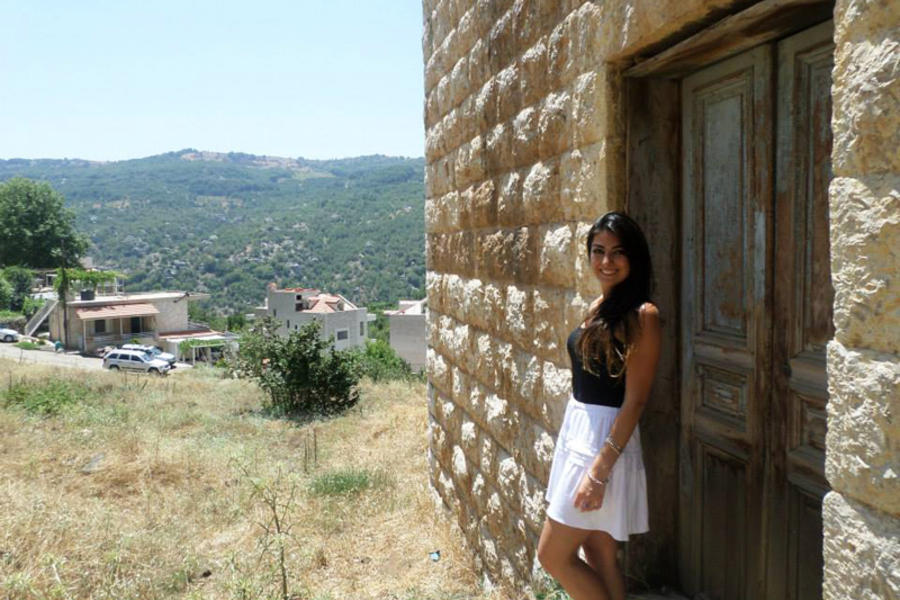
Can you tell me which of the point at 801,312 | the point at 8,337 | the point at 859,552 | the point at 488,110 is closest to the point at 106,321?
the point at 8,337

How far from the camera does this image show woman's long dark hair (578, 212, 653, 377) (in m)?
2.42

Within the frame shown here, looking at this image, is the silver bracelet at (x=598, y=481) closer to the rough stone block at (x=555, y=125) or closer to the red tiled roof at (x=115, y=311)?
the rough stone block at (x=555, y=125)

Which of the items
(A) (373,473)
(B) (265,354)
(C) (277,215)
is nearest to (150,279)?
(C) (277,215)

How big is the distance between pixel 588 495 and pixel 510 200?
181 centimetres

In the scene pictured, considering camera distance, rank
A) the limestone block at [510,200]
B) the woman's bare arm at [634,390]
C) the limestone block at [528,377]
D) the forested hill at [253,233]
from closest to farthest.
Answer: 1. the woman's bare arm at [634,390]
2. the limestone block at [528,377]
3. the limestone block at [510,200]
4. the forested hill at [253,233]

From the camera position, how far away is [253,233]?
374 feet

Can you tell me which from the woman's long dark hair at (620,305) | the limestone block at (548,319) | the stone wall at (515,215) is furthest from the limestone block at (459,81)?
the woman's long dark hair at (620,305)

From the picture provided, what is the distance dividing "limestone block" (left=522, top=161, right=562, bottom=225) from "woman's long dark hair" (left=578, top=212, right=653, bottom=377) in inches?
30.1

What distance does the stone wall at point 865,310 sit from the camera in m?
1.42

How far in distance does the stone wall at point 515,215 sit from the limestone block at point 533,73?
0.01 m

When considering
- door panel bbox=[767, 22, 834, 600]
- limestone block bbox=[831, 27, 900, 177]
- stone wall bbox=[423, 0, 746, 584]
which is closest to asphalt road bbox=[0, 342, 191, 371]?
stone wall bbox=[423, 0, 746, 584]

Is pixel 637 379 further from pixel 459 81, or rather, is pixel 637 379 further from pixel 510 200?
pixel 459 81

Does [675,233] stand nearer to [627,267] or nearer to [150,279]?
[627,267]

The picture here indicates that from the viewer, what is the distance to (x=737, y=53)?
247 centimetres
